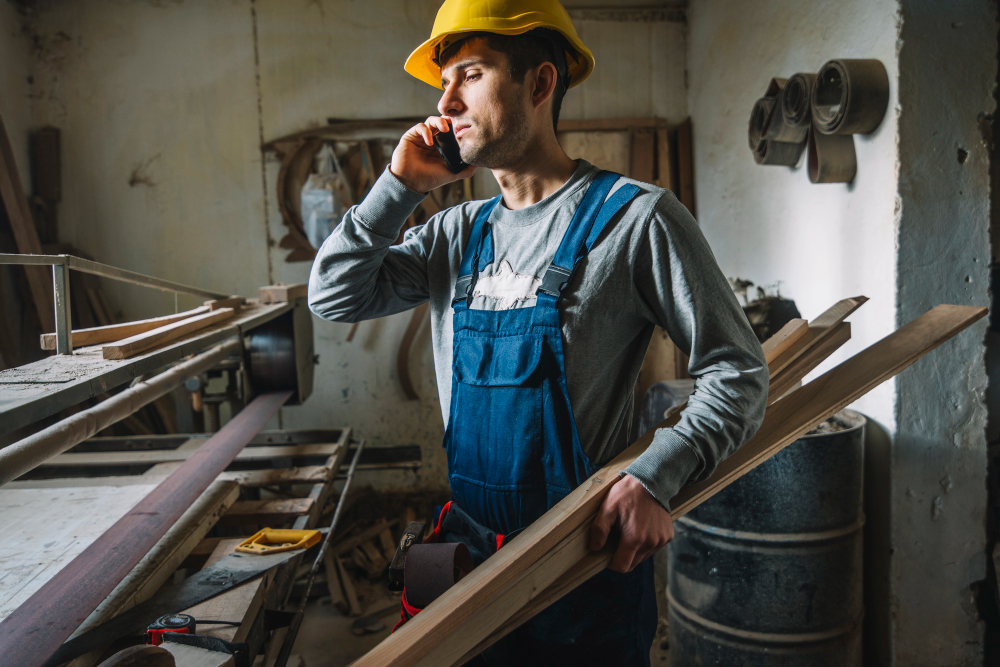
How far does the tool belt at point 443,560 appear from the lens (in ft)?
4.01

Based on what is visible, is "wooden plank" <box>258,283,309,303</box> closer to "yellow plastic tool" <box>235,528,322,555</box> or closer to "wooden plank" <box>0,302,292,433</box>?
"wooden plank" <box>0,302,292,433</box>

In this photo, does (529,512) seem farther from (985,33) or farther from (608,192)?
(985,33)

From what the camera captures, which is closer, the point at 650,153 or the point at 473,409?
the point at 473,409

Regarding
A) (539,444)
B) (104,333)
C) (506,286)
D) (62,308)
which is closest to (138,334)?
(104,333)

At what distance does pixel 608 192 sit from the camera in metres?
1.26

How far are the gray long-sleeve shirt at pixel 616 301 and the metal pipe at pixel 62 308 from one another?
1.73 feet

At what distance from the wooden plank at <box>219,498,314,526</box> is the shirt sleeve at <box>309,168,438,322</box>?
76 cm

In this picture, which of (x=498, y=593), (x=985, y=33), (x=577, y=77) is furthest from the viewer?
(x=985, y=33)

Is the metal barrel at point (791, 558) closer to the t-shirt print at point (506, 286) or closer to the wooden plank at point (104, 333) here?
the t-shirt print at point (506, 286)

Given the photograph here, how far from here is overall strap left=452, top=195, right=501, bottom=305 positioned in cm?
135

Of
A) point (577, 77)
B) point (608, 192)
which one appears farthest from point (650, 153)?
point (608, 192)

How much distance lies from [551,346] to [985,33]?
1.93m

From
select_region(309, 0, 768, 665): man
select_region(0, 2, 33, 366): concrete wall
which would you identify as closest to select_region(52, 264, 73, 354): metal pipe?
select_region(309, 0, 768, 665): man

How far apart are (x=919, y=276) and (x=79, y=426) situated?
2.35 meters
